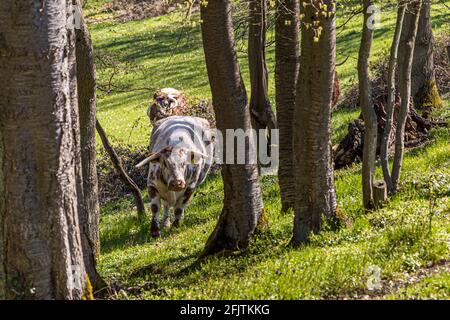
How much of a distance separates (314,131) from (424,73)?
1189 centimetres

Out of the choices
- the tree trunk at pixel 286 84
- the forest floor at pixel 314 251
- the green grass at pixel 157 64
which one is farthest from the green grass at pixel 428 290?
the green grass at pixel 157 64

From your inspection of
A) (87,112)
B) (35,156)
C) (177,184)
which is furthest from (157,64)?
(35,156)

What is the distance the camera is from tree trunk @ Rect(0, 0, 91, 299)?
25.8 ft

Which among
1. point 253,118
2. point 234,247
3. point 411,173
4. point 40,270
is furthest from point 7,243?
point 253,118

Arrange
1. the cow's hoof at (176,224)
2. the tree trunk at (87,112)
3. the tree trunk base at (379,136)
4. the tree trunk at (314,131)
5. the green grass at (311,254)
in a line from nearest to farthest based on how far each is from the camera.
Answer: the green grass at (311,254) < the tree trunk at (314,131) < the tree trunk at (87,112) < the cow's hoof at (176,224) < the tree trunk base at (379,136)

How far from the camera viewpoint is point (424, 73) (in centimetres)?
2312

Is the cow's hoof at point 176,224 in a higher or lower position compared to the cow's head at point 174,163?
lower

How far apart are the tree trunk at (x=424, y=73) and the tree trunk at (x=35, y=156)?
16397 mm

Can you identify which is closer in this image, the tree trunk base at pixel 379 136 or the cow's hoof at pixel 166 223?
the cow's hoof at pixel 166 223

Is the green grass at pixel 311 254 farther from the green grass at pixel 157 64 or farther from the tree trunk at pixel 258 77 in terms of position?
the green grass at pixel 157 64

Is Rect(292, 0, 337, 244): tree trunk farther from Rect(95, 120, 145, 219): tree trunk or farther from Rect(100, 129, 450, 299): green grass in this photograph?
Rect(95, 120, 145, 219): tree trunk

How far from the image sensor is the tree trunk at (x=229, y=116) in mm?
12477

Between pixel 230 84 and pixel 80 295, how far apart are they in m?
5.06
